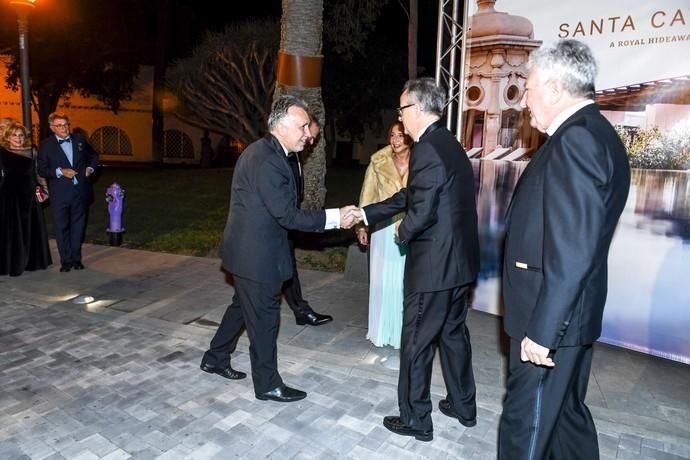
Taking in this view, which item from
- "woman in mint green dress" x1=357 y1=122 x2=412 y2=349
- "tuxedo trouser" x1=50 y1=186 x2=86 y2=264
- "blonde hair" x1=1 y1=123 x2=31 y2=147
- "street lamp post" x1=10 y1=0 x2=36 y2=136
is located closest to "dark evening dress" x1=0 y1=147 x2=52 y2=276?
"blonde hair" x1=1 y1=123 x2=31 y2=147

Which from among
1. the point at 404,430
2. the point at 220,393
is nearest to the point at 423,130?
the point at 404,430

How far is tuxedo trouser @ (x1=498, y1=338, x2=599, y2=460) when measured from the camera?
2.37 meters

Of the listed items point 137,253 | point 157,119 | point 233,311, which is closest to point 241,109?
point 137,253

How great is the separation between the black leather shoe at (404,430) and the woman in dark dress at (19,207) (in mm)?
5747

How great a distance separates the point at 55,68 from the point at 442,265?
2337cm

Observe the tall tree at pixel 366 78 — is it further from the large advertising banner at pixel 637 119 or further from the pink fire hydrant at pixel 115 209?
the large advertising banner at pixel 637 119

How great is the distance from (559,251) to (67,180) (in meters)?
6.64

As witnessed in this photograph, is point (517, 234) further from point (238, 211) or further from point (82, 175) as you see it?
point (82, 175)

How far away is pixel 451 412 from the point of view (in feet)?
11.9

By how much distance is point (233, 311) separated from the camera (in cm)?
405

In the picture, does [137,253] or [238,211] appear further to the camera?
[137,253]

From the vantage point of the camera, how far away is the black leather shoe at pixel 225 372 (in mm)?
4129

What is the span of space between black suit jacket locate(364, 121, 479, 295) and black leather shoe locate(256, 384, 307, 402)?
1.19 metres

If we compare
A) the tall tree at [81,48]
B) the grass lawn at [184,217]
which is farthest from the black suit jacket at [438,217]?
the tall tree at [81,48]
